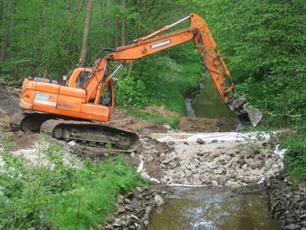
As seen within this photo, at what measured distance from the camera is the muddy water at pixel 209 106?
85.3ft

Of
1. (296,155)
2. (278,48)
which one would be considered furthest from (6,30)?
(296,155)

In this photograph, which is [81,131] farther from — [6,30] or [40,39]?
[6,30]

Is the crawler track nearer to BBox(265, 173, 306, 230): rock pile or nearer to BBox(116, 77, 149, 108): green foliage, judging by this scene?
BBox(265, 173, 306, 230): rock pile

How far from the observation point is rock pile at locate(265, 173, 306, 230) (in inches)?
402

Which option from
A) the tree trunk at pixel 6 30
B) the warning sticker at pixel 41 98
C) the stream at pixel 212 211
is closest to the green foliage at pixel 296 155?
the stream at pixel 212 211

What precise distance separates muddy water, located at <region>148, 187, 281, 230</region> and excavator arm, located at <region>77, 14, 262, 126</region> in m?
4.26

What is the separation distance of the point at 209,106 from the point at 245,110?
40.0 feet

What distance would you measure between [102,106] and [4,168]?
240 inches

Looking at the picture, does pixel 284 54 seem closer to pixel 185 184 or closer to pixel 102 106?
pixel 185 184

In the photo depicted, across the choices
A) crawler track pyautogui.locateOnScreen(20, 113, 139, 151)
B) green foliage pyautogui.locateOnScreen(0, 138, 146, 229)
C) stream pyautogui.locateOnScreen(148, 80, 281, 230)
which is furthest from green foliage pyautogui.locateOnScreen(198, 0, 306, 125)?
crawler track pyautogui.locateOnScreen(20, 113, 139, 151)

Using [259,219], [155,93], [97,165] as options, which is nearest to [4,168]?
[97,165]

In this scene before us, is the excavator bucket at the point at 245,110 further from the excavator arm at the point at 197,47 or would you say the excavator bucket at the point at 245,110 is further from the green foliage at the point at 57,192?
the green foliage at the point at 57,192

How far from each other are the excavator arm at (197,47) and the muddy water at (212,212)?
4.26 metres

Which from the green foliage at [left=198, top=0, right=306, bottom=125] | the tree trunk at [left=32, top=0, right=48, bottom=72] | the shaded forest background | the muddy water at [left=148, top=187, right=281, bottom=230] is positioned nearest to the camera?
the muddy water at [left=148, top=187, right=281, bottom=230]
